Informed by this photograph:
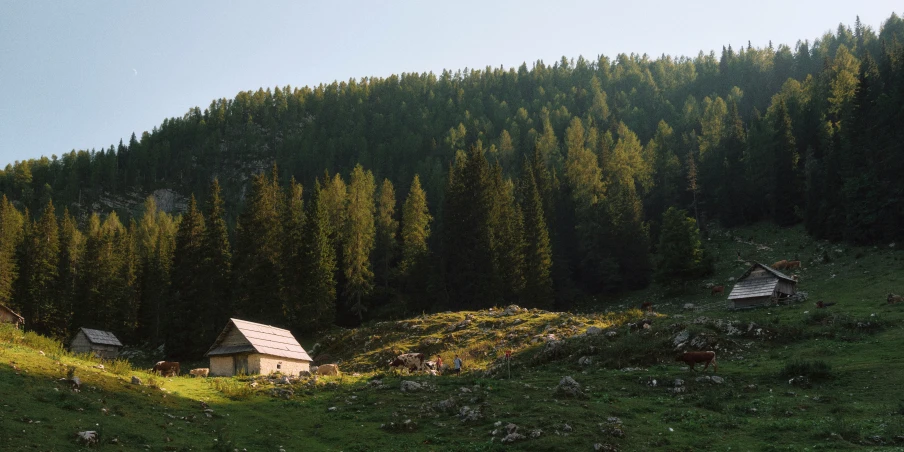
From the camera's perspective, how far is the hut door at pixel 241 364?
4388cm

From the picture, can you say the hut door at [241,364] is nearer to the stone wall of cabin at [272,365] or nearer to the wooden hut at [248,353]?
the wooden hut at [248,353]

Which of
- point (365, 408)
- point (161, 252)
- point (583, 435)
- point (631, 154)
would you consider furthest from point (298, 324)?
point (631, 154)

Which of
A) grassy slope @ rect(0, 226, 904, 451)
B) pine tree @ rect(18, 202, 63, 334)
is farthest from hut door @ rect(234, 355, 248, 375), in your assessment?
pine tree @ rect(18, 202, 63, 334)

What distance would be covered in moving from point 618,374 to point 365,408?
13.4m

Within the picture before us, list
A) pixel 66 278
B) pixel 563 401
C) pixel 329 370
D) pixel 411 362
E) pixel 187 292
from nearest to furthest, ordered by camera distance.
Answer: pixel 563 401
pixel 329 370
pixel 411 362
pixel 187 292
pixel 66 278

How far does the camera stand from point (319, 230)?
73.8 meters

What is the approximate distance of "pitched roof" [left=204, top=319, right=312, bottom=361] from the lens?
43781 millimetres

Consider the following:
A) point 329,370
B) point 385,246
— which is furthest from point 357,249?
point 329,370

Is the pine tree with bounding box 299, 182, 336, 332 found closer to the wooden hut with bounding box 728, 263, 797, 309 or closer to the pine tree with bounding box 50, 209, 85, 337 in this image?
the pine tree with bounding box 50, 209, 85, 337

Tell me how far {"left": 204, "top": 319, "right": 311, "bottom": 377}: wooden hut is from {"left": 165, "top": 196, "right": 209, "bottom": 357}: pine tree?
25273 millimetres

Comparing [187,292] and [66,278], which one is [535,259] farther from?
[66,278]

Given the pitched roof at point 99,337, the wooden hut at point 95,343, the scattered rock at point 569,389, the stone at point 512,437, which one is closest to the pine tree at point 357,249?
the pitched roof at point 99,337

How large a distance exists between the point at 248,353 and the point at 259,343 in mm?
1058

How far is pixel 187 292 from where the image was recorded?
7162cm
